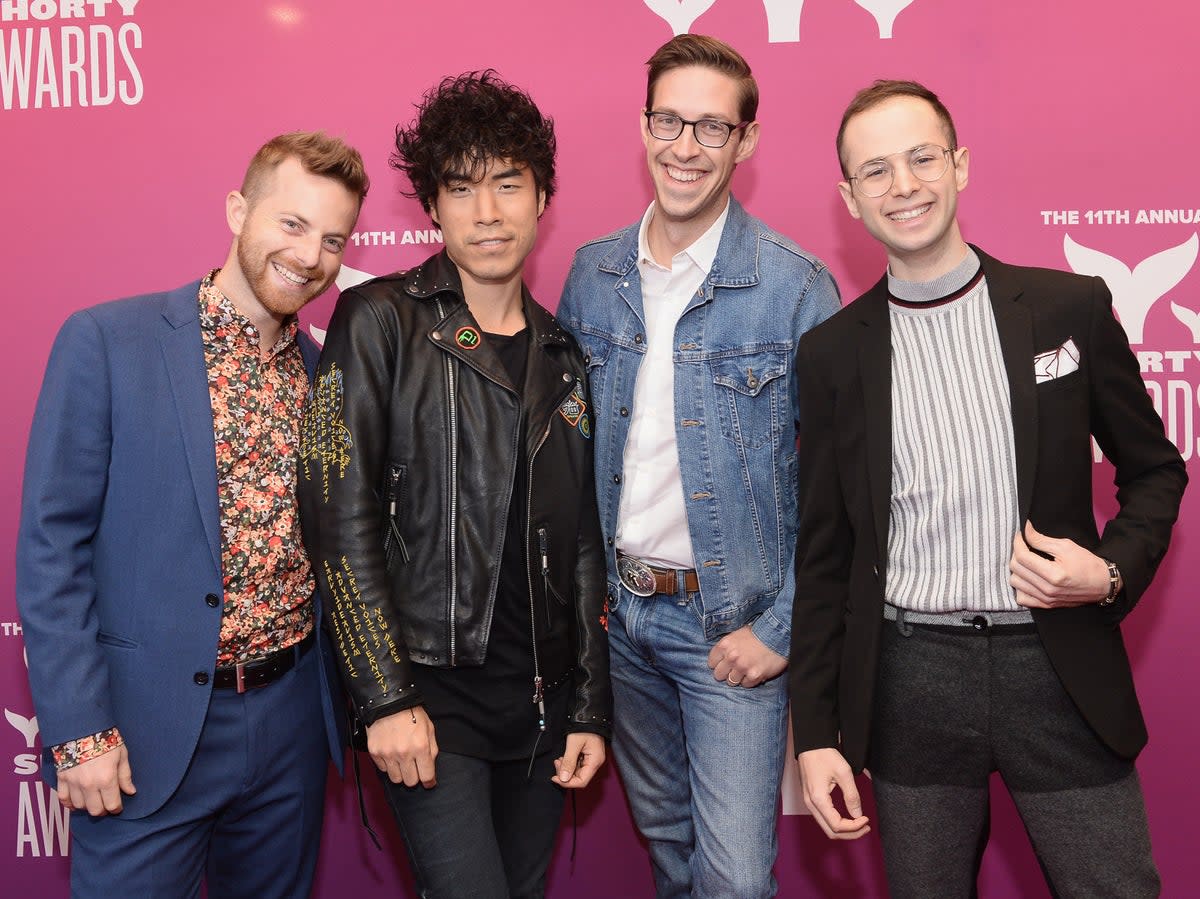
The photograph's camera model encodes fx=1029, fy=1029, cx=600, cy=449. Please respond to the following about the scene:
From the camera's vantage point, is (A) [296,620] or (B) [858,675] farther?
(A) [296,620]

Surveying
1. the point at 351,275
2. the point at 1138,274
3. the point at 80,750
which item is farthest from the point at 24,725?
the point at 1138,274

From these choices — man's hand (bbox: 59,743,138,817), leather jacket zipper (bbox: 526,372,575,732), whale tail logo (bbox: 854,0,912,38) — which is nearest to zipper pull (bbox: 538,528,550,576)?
leather jacket zipper (bbox: 526,372,575,732)

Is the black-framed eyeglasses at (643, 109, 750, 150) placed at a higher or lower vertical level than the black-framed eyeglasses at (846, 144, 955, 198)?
higher

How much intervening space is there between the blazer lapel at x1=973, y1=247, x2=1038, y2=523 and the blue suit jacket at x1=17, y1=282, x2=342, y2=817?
149 cm

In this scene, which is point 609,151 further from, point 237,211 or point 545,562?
point 545,562

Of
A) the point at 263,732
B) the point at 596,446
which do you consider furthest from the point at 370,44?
the point at 263,732

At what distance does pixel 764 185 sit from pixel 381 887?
2349 millimetres

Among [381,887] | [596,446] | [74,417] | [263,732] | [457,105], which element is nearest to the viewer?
[74,417]

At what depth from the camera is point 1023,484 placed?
A: 1820mm

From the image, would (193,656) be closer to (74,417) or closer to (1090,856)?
(74,417)

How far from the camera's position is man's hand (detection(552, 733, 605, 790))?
7.08 ft

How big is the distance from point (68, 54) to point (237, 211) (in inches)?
49.1

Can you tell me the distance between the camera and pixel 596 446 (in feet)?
7.80

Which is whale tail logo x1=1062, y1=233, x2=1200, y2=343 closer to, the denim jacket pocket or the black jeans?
the denim jacket pocket
